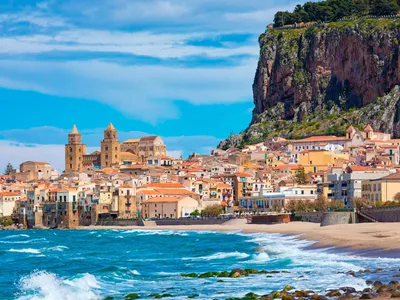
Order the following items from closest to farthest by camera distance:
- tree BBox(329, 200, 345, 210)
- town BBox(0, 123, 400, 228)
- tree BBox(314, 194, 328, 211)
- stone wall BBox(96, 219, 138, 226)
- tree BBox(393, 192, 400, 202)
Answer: tree BBox(393, 192, 400, 202) → tree BBox(329, 200, 345, 210) → tree BBox(314, 194, 328, 211) → town BBox(0, 123, 400, 228) → stone wall BBox(96, 219, 138, 226)

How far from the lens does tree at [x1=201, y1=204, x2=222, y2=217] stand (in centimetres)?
12275

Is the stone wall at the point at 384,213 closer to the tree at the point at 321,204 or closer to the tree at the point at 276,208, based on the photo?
the tree at the point at 321,204

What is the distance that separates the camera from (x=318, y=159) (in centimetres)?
15300

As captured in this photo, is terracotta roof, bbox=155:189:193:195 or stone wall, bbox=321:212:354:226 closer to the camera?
stone wall, bbox=321:212:354:226

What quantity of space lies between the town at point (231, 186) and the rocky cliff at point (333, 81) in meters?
6.80

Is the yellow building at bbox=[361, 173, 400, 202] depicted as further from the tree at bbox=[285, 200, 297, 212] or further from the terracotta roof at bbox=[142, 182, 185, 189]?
the terracotta roof at bbox=[142, 182, 185, 189]

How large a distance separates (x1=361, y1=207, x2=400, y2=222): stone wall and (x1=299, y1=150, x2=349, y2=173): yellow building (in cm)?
6007

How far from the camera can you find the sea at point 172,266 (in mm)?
47781

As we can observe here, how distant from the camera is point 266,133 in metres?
191

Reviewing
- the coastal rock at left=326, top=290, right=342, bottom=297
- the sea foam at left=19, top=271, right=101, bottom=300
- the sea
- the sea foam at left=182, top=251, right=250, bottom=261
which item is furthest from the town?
the coastal rock at left=326, top=290, right=342, bottom=297

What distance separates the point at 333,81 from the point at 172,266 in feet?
415

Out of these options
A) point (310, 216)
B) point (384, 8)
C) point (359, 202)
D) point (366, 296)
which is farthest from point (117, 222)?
point (366, 296)

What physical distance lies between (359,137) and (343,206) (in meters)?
52.7

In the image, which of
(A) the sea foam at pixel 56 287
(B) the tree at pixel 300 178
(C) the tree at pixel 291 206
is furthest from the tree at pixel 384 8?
(A) the sea foam at pixel 56 287
